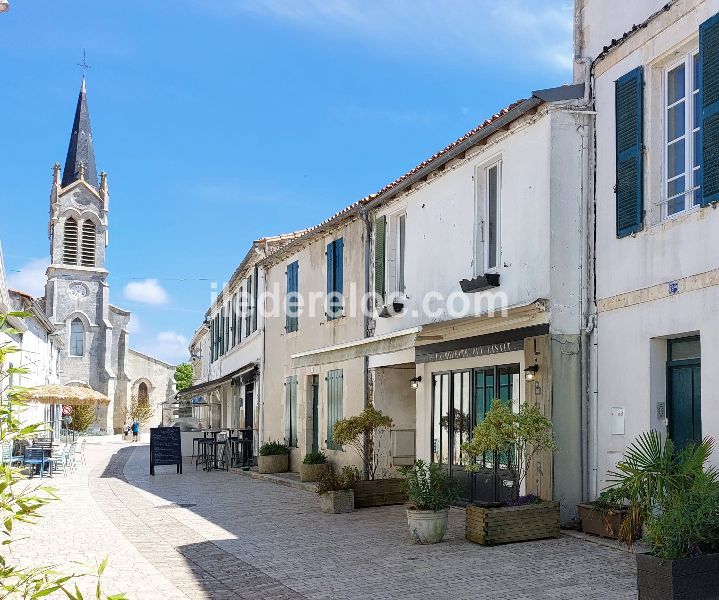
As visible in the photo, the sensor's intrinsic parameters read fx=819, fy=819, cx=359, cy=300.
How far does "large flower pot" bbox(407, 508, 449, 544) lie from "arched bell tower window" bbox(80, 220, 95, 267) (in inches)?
2041

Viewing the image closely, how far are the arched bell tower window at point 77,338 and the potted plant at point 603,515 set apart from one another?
51441mm

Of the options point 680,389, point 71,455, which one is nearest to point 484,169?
point 680,389

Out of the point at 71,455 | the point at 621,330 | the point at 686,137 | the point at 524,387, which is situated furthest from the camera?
the point at 71,455

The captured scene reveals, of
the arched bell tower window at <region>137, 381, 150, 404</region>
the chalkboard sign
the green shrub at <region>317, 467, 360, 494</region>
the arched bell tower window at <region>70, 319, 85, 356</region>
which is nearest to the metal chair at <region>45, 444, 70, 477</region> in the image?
the chalkboard sign

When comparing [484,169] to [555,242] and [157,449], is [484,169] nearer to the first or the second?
[555,242]

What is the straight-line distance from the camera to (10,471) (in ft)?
12.1

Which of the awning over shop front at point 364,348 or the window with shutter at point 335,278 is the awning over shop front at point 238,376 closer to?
the awning over shop front at point 364,348

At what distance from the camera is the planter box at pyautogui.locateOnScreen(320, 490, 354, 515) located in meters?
12.5

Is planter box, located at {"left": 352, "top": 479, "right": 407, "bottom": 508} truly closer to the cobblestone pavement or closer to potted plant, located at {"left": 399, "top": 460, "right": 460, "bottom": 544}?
the cobblestone pavement

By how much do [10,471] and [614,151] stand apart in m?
7.94

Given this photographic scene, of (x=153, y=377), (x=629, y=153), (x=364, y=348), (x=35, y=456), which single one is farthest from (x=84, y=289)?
(x=629, y=153)

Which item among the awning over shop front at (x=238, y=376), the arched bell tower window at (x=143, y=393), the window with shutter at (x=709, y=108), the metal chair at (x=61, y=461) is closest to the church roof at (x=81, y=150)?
the arched bell tower window at (x=143, y=393)

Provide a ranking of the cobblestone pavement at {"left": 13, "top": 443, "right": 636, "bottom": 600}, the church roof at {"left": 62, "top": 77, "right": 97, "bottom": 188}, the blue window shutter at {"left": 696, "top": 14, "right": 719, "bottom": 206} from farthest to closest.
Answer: the church roof at {"left": 62, "top": 77, "right": 97, "bottom": 188}
the blue window shutter at {"left": 696, "top": 14, "right": 719, "bottom": 206}
the cobblestone pavement at {"left": 13, "top": 443, "right": 636, "bottom": 600}

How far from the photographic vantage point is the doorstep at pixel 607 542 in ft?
27.7
